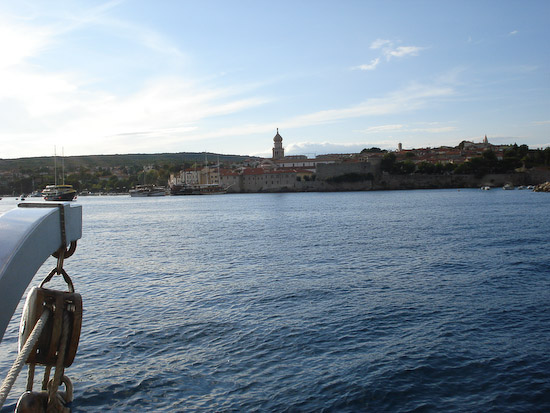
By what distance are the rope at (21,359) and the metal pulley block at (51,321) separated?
5cm

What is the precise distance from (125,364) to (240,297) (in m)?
3.38

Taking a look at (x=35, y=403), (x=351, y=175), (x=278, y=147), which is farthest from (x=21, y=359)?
(x=278, y=147)

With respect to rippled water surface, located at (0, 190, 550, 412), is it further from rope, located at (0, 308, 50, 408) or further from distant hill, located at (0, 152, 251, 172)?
distant hill, located at (0, 152, 251, 172)

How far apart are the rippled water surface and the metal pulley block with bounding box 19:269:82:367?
2.92m

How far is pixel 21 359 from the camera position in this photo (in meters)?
1.87

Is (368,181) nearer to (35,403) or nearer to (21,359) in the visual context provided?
(35,403)

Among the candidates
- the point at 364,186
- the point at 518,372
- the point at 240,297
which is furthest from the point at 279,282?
the point at 364,186

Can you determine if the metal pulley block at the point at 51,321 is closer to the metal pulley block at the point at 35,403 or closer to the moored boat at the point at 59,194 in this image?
the metal pulley block at the point at 35,403

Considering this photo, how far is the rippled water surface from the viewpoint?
5051mm

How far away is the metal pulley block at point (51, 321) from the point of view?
6.92ft

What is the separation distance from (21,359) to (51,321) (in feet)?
0.97

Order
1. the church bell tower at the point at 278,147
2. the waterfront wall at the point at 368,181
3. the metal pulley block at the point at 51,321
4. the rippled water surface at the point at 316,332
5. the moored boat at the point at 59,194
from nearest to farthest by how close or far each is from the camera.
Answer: the metal pulley block at the point at 51,321
the rippled water surface at the point at 316,332
the moored boat at the point at 59,194
the waterfront wall at the point at 368,181
the church bell tower at the point at 278,147

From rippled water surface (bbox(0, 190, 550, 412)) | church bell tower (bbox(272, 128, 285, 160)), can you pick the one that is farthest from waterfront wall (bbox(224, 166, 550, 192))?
rippled water surface (bbox(0, 190, 550, 412))

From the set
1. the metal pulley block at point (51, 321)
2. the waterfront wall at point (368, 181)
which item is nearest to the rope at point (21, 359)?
the metal pulley block at point (51, 321)
